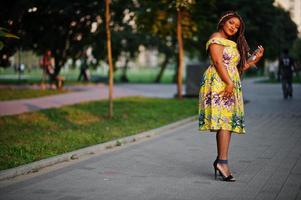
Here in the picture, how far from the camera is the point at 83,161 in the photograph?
852 centimetres

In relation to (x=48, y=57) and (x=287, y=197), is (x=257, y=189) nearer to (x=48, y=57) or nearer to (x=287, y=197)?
(x=287, y=197)

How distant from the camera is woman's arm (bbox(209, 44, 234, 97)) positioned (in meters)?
6.73

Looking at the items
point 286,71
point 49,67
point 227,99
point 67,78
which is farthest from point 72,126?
point 67,78

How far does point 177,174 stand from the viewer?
7.46 metres

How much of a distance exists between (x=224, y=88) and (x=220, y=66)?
0.28m

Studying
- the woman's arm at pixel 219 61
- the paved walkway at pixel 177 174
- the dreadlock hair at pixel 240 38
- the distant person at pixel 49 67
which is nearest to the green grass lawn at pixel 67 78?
the distant person at pixel 49 67

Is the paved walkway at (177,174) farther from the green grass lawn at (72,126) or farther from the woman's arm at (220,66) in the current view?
the woman's arm at (220,66)

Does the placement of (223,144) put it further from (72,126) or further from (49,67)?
(49,67)

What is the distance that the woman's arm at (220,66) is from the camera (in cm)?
673

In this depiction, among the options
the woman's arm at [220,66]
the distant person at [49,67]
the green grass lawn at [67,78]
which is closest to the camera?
the woman's arm at [220,66]

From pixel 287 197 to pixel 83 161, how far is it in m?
3.43

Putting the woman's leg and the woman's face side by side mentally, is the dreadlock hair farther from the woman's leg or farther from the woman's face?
the woman's leg

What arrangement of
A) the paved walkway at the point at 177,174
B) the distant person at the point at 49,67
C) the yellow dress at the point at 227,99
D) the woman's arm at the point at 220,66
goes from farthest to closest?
1. the distant person at the point at 49,67
2. the yellow dress at the point at 227,99
3. the woman's arm at the point at 220,66
4. the paved walkway at the point at 177,174

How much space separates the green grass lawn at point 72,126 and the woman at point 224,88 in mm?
2720
